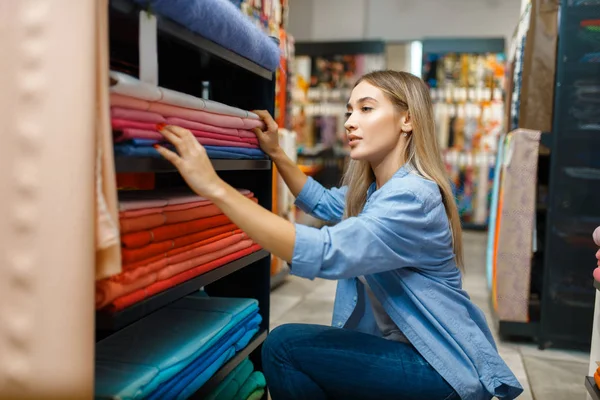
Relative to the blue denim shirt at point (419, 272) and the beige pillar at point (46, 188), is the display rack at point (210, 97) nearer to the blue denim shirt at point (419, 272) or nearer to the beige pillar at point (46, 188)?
the beige pillar at point (46, 188)

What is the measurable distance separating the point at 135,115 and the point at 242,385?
1.07 metres

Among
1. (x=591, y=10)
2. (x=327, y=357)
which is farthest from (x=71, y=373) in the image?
(x=591, y=10)

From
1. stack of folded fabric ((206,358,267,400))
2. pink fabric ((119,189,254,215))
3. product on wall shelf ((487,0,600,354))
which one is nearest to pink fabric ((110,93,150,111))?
pink fabric ((119,189,254,215))

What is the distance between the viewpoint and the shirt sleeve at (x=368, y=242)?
4.44 feet

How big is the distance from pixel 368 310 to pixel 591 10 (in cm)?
213

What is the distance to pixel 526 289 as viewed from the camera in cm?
316

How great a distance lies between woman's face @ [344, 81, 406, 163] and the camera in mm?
1693

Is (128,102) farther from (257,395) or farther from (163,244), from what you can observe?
(257,395)

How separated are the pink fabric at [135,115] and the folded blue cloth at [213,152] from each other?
0.06m

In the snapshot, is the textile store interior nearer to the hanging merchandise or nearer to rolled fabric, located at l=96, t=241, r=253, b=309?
rolled fabric, located at l=96, t=241, r=253, b=309

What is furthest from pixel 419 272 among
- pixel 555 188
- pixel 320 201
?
pixel 555 188

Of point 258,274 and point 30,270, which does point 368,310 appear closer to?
point 258,274

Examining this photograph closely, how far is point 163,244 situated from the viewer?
133 cm

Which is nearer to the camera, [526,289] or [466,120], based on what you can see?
[526,289]
